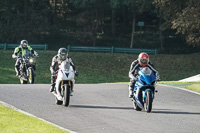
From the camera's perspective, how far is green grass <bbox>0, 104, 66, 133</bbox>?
11.6m

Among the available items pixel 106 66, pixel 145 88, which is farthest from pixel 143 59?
pixel 106 66

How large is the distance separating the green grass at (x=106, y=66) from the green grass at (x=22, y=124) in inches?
915

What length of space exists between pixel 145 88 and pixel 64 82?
238cm

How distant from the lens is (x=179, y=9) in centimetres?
4634

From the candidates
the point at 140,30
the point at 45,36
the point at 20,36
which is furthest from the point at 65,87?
the point at 140,30

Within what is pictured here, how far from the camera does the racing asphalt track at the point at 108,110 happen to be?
42.5 feet

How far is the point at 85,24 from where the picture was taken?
2279 inches

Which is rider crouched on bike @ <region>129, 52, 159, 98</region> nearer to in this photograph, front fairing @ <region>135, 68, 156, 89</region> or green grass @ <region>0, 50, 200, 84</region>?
front fairing @ <region>135, 68, 156, 89</region>

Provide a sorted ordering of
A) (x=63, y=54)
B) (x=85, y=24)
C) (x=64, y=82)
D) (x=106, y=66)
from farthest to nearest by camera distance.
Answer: (x=85, y=24), (x=106, y=66), (x=63, y=54), (x=64, y=82)

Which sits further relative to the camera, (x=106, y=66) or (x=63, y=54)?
(x=106, y=66)

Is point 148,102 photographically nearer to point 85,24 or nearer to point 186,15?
point 186,15

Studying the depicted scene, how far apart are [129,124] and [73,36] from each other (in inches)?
1807

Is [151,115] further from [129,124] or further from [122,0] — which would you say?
[122,0]

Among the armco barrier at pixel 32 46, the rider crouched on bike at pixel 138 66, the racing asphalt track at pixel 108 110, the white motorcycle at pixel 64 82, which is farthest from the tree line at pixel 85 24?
the white motorcycle at pixel 64 82
